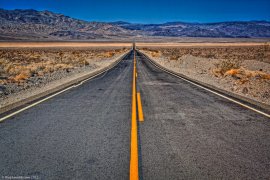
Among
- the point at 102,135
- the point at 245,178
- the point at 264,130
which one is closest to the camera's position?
the point at 245,178

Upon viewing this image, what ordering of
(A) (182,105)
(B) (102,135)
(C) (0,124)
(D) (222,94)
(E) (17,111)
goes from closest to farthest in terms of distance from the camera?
(B) (102,135)
(C) (0,124)
(E) (17,111)
(A) (182,105)
(D) (222,94)

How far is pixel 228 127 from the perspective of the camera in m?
6.18

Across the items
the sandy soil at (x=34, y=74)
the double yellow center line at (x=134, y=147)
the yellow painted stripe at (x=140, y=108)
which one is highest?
the double yellow center line at (x=134, y=147)

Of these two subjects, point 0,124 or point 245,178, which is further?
point 0,124

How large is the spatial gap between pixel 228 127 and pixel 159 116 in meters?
1.90

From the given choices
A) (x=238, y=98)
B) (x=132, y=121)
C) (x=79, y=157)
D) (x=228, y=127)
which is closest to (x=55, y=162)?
(x=79, y=157)

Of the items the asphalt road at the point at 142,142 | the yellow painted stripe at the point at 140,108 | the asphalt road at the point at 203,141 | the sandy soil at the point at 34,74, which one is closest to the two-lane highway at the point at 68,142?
the asphalt road at the point at 142,142

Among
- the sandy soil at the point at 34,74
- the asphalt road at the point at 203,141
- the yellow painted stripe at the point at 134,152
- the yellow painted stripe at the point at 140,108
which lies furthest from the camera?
the sandy soil at the point at 34,74

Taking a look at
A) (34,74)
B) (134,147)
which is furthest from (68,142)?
(34,74)

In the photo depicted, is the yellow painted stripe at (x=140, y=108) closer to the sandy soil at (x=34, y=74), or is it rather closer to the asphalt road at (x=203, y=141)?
the asphalt road at (x=203, y=141)

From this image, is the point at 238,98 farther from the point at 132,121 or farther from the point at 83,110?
the point at 83,110

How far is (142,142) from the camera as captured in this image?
5.17m

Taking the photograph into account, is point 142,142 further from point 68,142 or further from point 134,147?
point 68,142

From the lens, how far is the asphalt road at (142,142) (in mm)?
4000
